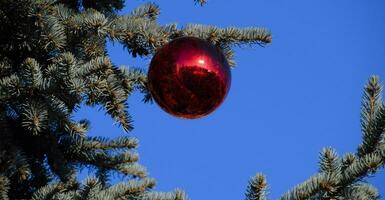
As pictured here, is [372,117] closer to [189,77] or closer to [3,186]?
[189,77]

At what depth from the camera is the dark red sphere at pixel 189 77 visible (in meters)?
1.98

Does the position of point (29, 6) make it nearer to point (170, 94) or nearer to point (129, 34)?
point (129, 34)

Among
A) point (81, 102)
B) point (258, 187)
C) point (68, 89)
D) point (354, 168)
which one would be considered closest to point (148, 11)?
point (81, 102)

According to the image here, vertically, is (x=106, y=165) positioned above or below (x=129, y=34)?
below

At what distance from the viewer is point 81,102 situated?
2719 millimetres

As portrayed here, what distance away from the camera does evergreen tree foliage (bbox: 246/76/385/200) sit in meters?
1.77

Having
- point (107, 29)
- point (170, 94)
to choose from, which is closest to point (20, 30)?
point (107, 29)

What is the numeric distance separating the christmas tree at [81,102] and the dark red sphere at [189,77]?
0.92 ft

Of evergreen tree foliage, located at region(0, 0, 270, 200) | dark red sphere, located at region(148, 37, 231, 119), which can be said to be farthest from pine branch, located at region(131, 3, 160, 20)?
dark red sphere, located at region(148, 37, 231, 119)

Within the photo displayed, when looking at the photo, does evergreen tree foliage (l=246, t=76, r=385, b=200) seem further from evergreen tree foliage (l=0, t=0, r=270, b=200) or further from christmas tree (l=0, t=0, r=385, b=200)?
evergreen tree foliage (l=0, t=0, r=270, b=200)

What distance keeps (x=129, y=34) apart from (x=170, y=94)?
0.71m

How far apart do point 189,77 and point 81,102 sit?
35.3 inches

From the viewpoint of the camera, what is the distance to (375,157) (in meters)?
1.76

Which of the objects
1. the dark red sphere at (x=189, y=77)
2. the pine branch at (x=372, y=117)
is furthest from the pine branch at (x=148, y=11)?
the pine branch at (x=372, y=117)
